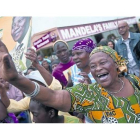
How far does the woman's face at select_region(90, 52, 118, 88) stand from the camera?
1.64 metres

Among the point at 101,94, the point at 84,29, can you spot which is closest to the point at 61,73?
the point at 101,94

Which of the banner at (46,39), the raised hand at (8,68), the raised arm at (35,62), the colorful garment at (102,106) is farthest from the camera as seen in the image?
the banner at (46,39)

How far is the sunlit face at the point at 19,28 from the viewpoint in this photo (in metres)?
6.51

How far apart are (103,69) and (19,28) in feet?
18.1

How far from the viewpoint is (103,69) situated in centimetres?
165

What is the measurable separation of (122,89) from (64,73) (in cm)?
167

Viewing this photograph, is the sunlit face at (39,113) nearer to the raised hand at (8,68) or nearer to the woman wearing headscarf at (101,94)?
the woman wearing headscarf at (101,94)

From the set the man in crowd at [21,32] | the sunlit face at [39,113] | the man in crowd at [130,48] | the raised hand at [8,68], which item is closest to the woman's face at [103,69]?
the sunlit face at [39,113]

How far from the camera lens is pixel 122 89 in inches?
67.2

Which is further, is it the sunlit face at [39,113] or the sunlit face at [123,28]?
the sunlit face at [123,28]

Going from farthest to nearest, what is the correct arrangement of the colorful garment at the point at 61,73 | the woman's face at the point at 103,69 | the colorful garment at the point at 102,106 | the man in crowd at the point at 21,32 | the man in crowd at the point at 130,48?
the man in crowd at the point at 21,32
the man in crowd at the point at 130,48
the colorful garment at the point at 61,73
the woman's face at the point at 103,69
the colorful garment at the point at 102,106

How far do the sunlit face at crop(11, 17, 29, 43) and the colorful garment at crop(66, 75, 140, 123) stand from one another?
5.26 meters

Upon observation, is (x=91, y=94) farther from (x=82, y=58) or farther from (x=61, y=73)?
(x=61, y=73)

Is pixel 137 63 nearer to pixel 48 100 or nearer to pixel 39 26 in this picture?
pixel 48 100
